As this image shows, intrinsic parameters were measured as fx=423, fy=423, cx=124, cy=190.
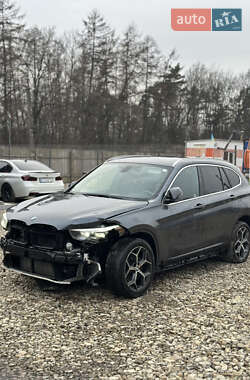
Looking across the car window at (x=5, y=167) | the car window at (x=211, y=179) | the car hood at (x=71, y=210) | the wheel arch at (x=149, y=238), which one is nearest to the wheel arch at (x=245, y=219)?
the car window at (x=211, y=179)

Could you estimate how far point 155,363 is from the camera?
3451 millimetres

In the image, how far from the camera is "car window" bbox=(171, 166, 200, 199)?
5.80m

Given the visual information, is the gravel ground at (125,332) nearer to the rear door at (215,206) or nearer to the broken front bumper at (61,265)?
the broken front bumper at (61,265)

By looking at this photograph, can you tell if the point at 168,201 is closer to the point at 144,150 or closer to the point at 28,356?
the point at 28,356

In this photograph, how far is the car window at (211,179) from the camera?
625cm

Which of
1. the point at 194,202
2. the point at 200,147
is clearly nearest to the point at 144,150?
the point at 200,147

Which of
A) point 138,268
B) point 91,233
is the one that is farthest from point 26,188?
point 91,233

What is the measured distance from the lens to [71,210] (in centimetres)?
486

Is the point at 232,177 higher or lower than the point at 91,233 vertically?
higher

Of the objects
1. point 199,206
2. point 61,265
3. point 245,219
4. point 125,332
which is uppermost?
point 199,206

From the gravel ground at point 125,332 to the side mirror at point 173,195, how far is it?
3.61ft

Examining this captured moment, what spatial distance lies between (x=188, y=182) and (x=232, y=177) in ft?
4.31

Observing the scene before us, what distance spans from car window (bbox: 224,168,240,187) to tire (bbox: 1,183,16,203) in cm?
828

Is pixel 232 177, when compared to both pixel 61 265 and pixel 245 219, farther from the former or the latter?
pixel 61 265
